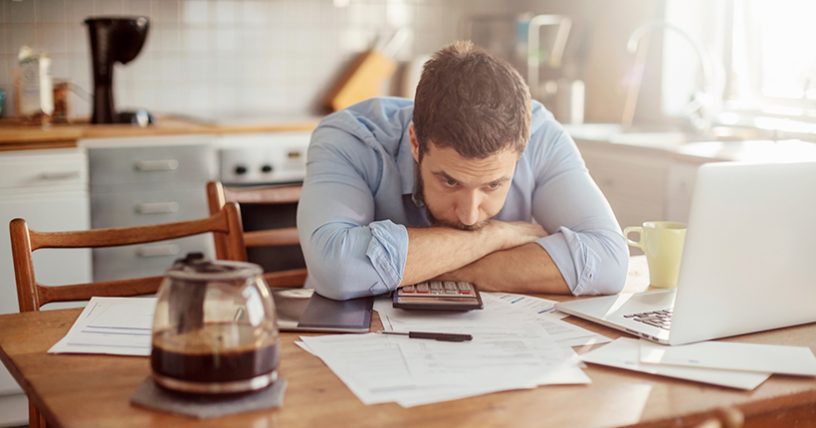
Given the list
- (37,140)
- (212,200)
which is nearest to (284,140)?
(37,140)

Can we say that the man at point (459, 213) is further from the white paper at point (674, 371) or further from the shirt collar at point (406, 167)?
the white paper at point (674, 371)

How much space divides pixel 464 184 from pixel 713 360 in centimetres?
54

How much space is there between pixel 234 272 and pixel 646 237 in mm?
866

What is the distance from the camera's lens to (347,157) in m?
1.46

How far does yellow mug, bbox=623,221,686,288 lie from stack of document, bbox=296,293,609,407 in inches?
12.0

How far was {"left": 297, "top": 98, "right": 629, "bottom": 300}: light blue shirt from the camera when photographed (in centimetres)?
121

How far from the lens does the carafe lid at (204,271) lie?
72cm

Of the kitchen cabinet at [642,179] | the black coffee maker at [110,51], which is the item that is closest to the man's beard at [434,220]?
the kitchen cabinet at [642,179]

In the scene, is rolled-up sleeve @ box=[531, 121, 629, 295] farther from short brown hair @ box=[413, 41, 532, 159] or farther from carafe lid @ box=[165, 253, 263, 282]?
carafe lid @ box=[165, 253, 263, 282]

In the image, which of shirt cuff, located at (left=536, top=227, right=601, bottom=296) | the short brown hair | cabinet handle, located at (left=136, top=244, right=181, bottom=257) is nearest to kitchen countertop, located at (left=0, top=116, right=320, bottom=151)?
cabinet handle, located at (left=136, top=244, right=181, bottom=257)

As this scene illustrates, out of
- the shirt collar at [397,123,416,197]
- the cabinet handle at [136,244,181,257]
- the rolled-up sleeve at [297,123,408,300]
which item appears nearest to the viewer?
the rolled-up sleeve at [297,123,408,300]

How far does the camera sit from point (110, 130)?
2.60m

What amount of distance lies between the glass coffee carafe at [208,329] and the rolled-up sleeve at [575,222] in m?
0.68

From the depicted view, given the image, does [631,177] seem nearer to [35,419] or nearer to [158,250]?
[158,250]
